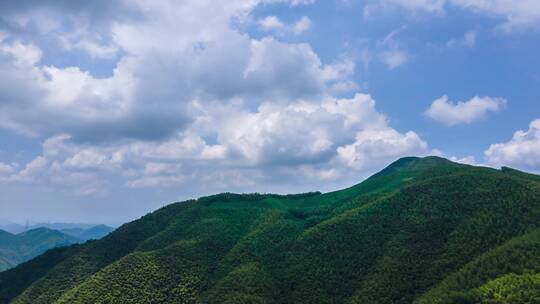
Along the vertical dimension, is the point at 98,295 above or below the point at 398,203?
below

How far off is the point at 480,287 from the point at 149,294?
336ft

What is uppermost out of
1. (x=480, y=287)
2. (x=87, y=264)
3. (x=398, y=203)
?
(x=398, y=203)

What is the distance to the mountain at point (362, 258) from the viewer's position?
104 meters

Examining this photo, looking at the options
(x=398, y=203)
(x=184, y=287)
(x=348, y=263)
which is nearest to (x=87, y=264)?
(x=184, y=287)

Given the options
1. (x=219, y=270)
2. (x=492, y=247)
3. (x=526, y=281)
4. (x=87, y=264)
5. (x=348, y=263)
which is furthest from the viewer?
(x=87, y=264)

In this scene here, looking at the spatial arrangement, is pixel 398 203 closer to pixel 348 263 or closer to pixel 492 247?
pixel 348 263

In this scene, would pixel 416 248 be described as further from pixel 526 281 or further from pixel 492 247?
pixel 526 281

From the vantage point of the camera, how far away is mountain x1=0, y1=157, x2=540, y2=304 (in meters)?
104

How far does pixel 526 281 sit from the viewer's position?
3536 inches

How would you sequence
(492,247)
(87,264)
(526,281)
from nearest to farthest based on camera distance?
(526,281)
(492,247)
(87,264)

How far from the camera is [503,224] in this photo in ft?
399

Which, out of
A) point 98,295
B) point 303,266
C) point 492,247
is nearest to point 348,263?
point 303,266

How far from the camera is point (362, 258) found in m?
137

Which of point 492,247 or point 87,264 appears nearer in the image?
point 492,247
